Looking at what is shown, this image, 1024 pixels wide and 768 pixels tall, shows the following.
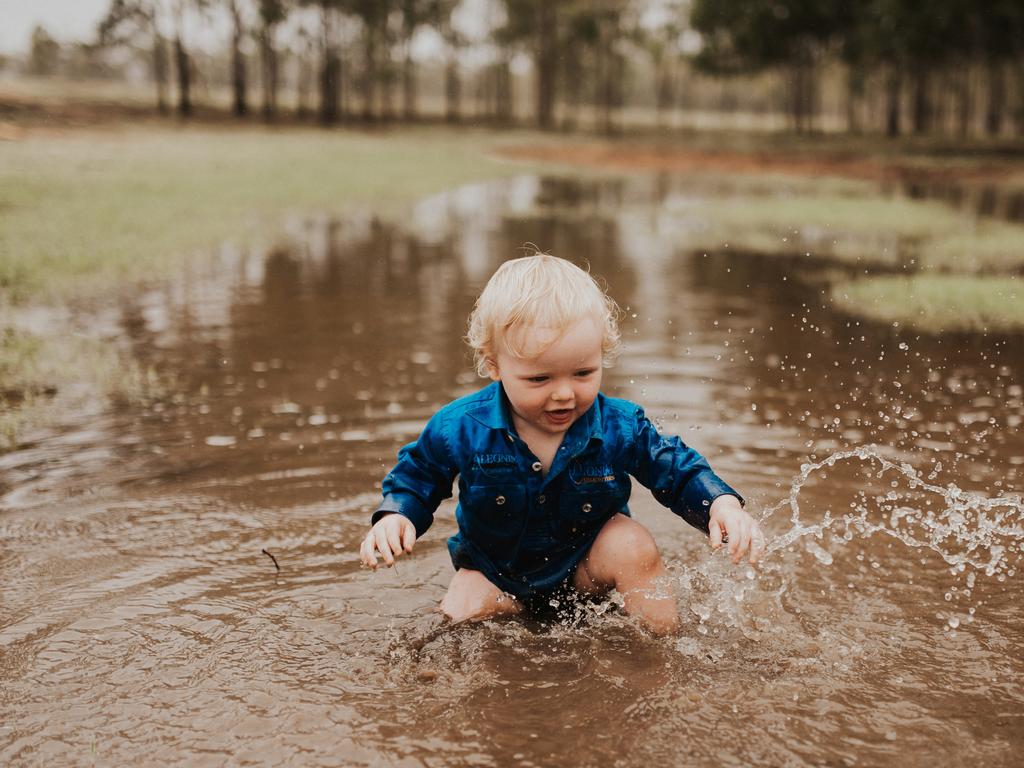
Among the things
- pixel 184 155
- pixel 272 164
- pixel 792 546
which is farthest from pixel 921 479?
pixel 184 155

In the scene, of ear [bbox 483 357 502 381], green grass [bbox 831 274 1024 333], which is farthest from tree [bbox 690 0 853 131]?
ear [bbox 483 357 502 381]

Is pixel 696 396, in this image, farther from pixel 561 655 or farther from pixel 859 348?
pixel 561 655

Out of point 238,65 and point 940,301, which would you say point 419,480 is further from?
point 238,65

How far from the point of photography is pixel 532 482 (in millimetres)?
2951

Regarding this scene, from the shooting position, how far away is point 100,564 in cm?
351

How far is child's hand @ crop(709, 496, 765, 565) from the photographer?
8.90ft

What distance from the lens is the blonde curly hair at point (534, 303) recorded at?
8.96 ft

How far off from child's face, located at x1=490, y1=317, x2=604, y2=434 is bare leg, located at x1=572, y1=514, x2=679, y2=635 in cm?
42

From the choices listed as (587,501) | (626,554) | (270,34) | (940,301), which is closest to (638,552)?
(626,554)

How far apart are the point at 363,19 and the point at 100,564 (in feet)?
172

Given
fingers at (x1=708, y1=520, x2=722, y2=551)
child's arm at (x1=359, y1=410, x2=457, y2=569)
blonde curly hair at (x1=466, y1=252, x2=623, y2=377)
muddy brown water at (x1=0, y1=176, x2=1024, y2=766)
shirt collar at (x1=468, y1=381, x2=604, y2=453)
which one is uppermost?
blonde curly hair at (x1=466, y1=252, x2=623, y2=377)

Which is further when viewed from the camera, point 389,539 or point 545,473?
point 545,473

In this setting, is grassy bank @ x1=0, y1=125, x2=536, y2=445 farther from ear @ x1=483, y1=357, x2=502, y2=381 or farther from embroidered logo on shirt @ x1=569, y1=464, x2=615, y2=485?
embroidered logo on shirt @ x1=569, y1=464, x2=615, y2=485

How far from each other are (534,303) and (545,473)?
53cm
